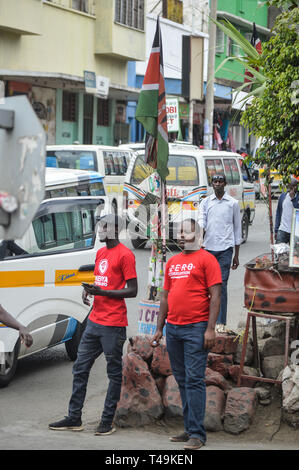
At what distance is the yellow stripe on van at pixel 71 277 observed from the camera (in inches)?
353

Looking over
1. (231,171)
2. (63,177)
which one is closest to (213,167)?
(231,171)

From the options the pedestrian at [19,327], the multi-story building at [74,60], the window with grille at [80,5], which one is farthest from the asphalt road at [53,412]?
the window with grille at [80,5]

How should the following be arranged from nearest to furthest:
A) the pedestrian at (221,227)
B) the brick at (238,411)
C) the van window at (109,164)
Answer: the brick at (238,411) < the pedestrian at (221,227) < the van window at (109,164)

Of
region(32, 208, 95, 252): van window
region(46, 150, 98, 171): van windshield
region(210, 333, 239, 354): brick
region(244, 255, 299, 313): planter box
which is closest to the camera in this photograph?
region(244, 255, 299, 313): planter box

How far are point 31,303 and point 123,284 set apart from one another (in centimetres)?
174

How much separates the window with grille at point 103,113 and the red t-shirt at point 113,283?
27.8m

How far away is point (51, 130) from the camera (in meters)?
30.9

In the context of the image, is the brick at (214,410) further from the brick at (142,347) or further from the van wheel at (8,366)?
the van wheel at (8,366)

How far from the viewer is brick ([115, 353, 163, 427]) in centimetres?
752

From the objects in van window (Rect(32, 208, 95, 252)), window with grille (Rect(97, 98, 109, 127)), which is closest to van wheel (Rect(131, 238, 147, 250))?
van window (Rect(32, 208, 95, 252))

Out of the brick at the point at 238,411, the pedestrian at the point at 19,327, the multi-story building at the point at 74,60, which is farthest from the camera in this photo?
the multi-story building at the point at 74,60

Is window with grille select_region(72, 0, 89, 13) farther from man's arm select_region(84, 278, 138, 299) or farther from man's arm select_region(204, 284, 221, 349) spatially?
man's arm select_region(204, 284, 221, 349)
